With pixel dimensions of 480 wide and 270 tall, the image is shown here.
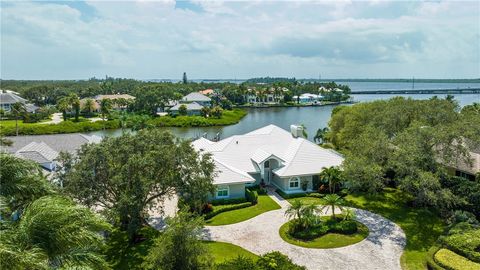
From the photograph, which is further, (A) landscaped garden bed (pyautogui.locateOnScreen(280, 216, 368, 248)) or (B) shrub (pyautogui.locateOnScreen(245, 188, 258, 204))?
(B) shrub (pyautogui.locateOnScreen(245, 188, 258, 204))

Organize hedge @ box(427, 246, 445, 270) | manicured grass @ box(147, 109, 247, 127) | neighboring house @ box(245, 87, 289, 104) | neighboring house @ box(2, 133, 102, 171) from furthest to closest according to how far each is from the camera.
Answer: neighboring house @ box(245, 87, 289, 104), manicured grass @ box(147, 109, 247, 127), neighboring house @ box(2, 133, 102, 171), hedge @ box(427, 246, 445, 270)

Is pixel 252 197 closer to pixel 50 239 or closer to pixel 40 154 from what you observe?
pixel 40 154

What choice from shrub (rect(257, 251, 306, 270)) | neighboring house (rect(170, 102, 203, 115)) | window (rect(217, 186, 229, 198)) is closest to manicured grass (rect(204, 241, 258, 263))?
shrub (rect(257, 251, 306, 270))

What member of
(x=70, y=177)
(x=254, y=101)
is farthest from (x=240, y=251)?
(x=254, y=101)

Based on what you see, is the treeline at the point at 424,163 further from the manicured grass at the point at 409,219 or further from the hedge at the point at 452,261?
the hedge at the point at 452,261

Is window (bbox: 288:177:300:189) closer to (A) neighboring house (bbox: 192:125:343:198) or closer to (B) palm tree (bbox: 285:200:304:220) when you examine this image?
(A) neighboring house (bbox: 192:125:343:198)

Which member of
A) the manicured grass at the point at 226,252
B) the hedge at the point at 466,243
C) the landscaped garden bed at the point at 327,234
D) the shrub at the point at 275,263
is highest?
the shrub at the point at 275,263

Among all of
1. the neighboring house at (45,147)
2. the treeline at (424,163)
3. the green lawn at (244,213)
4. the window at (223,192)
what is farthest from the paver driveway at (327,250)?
the neighboring house at (45,147)
